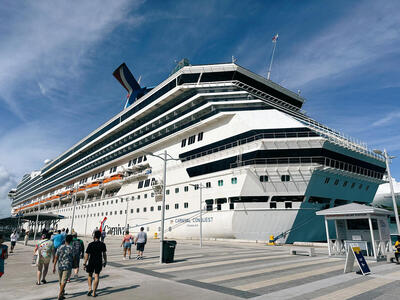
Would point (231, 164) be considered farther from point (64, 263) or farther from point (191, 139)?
point (64, 263)

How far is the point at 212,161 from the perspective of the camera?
88.6ft

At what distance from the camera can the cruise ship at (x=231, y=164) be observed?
2239 centimetres

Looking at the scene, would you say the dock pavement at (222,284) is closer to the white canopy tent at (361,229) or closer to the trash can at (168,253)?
the trash can at (168,253)

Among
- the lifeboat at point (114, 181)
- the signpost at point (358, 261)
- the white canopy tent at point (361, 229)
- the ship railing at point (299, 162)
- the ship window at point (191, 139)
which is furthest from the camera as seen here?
the lifeboat at point (114, 181)

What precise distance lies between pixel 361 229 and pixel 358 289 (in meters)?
9.37

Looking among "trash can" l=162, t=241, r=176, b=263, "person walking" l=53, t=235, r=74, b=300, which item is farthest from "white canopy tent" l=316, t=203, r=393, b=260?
"person walking" l=53, t=235, r=74, b=300

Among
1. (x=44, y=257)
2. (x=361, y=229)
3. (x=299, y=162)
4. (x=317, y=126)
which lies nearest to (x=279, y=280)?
(x=44, y=257)

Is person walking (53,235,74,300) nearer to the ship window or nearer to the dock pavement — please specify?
the dock pavement

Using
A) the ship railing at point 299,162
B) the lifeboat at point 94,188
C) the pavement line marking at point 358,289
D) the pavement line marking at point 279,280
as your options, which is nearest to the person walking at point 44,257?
the pavement line marking at point 279,280

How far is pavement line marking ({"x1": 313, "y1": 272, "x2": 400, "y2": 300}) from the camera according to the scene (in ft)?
21.2

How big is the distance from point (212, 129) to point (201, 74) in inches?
313

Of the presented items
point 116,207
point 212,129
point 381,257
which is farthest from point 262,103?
point 116,207

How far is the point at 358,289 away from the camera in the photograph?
23.6ft

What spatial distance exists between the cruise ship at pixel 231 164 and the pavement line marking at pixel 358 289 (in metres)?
9.70
